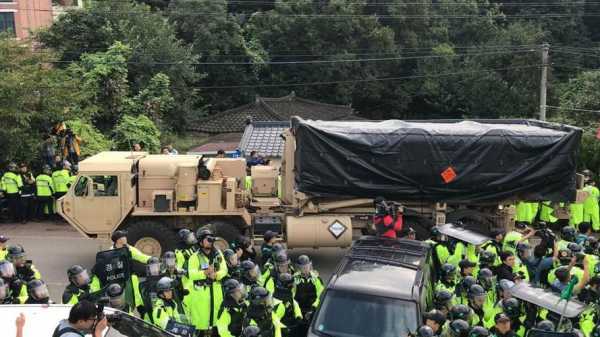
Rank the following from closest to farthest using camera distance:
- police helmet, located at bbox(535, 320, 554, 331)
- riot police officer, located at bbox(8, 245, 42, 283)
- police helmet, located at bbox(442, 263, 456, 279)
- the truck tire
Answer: police helmet, located at bbox(535, 320, 554, 331), police helmet, located at bbox(442, 263, 456, 279), riot police officer, located at bbox(8, 245, 42, 283), the truck tire

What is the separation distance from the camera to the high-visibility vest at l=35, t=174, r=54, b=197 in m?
16.6

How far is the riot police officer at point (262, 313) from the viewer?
277 inches

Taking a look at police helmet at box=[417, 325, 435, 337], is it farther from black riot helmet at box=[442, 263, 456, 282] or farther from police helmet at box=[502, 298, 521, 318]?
black riot helmet at box=[442, 263, 456, 282]

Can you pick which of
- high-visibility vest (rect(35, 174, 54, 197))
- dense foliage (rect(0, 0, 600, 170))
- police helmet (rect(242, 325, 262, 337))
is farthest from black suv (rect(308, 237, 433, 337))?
dense foliage (rect(0, 0, 600, 170))

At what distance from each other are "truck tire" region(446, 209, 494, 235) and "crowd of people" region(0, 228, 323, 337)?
5247mm

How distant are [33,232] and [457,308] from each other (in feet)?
40.2

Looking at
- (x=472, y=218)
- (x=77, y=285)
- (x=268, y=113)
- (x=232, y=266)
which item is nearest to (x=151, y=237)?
(x=232, y=266)

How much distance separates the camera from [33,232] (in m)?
16.4

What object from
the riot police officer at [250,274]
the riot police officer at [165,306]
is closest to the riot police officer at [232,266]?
the riot police officer at [250,274]

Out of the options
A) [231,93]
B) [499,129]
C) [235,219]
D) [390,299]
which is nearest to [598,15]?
[231,93]

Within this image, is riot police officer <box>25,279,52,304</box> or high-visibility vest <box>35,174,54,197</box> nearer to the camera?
riot police officer <box>25,279,52,304</box>

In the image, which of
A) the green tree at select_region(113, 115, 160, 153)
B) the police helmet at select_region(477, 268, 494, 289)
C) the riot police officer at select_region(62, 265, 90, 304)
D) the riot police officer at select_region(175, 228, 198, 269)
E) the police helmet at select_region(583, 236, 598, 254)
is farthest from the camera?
the green tree at select_region(113, 115, 160, 153)

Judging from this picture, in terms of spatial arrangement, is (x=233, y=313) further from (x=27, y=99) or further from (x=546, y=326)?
(x=27, y=99)

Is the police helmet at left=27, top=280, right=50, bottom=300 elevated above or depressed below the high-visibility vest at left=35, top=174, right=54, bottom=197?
above
